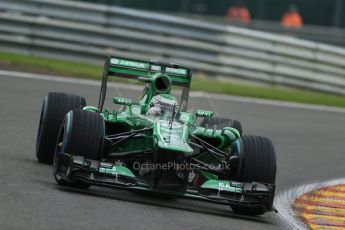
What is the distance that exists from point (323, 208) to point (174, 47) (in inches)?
400

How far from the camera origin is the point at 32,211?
7.79 m

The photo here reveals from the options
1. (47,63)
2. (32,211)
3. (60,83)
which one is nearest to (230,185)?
(32,211)

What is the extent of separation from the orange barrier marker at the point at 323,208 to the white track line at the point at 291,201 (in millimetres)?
68

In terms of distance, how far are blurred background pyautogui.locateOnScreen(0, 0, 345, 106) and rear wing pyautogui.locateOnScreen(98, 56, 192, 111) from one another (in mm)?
8430

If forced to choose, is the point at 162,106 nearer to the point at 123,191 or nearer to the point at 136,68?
the point at 136,68

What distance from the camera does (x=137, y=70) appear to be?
427 inches

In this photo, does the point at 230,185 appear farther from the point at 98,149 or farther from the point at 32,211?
the point at 32,211

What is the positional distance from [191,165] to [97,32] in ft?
36.2

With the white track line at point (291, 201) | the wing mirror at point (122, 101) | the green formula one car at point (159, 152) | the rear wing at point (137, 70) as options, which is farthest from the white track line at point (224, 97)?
the wing mirror at point (122, 101)

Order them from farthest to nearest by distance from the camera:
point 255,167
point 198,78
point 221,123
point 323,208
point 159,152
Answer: point 198,78 → point 221,123 → point 323,208 → point 255,167 → point 159,152

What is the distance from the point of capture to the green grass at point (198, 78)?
62.2 feet

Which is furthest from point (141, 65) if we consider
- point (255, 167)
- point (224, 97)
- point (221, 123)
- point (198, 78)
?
point (198, 78)

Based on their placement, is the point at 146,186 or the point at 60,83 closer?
the point at 146,186

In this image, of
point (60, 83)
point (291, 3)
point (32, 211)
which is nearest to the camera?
point (32, 211)
